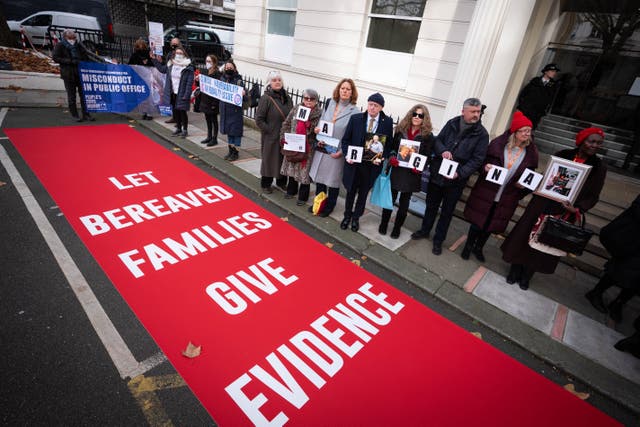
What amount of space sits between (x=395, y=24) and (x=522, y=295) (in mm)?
6819

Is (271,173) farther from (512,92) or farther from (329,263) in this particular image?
(512,92)

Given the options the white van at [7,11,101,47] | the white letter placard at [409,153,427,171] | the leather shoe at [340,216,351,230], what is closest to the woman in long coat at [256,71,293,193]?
the leather shoe at [340,216,351,230]

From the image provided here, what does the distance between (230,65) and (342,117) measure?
3243 millimetres

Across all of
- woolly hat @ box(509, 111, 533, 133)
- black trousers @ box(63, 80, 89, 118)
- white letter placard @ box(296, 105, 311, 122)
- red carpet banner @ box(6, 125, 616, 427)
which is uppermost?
woolly hat @ box(509, 111, 533, 133)

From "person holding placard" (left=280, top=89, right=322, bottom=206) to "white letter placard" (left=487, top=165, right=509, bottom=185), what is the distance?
2.58 meters

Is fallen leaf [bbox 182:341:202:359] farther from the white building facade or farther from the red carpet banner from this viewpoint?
the white building facade

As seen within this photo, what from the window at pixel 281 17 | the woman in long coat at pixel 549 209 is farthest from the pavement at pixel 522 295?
the window at pixel 281 17

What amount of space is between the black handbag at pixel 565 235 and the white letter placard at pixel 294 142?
3.49 metres

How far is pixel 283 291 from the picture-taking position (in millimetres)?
3799

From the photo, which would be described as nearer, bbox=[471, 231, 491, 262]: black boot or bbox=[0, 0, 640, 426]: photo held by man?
bbox=[0, 0, 640, 426]: photo held by man

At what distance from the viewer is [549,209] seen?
4109 mm

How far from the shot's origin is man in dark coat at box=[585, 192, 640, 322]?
3682mm

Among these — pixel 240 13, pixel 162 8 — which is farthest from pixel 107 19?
pixel 240 13

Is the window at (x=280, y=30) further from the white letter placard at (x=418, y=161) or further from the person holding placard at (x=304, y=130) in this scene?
the white letter placard at (x=418, y=161)
